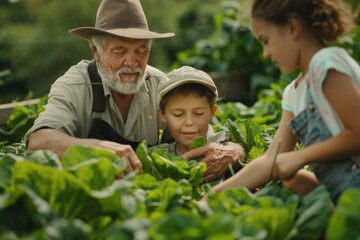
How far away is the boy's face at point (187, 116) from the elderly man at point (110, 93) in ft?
0.74

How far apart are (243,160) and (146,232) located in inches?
74.5

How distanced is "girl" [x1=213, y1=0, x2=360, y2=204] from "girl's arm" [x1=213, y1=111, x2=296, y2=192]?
0.04m

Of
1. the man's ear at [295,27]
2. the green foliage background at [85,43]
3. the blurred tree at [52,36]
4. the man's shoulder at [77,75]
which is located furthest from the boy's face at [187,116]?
the blurred tree at [52,36]

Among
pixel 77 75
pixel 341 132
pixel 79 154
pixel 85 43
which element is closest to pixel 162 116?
pixel 77 75

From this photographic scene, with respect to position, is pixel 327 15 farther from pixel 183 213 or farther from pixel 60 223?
pixel 60 223

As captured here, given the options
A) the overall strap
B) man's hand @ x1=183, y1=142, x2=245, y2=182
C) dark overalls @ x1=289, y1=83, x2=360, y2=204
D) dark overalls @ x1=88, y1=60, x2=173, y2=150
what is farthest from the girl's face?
the overall strap

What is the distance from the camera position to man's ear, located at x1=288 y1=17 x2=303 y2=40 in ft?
9.91

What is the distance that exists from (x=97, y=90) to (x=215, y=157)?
104 centimetres

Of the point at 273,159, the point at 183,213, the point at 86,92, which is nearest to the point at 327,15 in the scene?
the point at 273,159

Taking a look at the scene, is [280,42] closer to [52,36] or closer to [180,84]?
[180,84]

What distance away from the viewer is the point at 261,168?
3.33 metres

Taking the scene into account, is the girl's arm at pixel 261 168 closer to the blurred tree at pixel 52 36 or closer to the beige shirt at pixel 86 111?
the beige shirt at pixel 86 111

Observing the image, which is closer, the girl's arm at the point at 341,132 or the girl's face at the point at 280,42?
the girl's arm at the point at 341,132

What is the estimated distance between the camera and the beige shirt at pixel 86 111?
4.32 meters
